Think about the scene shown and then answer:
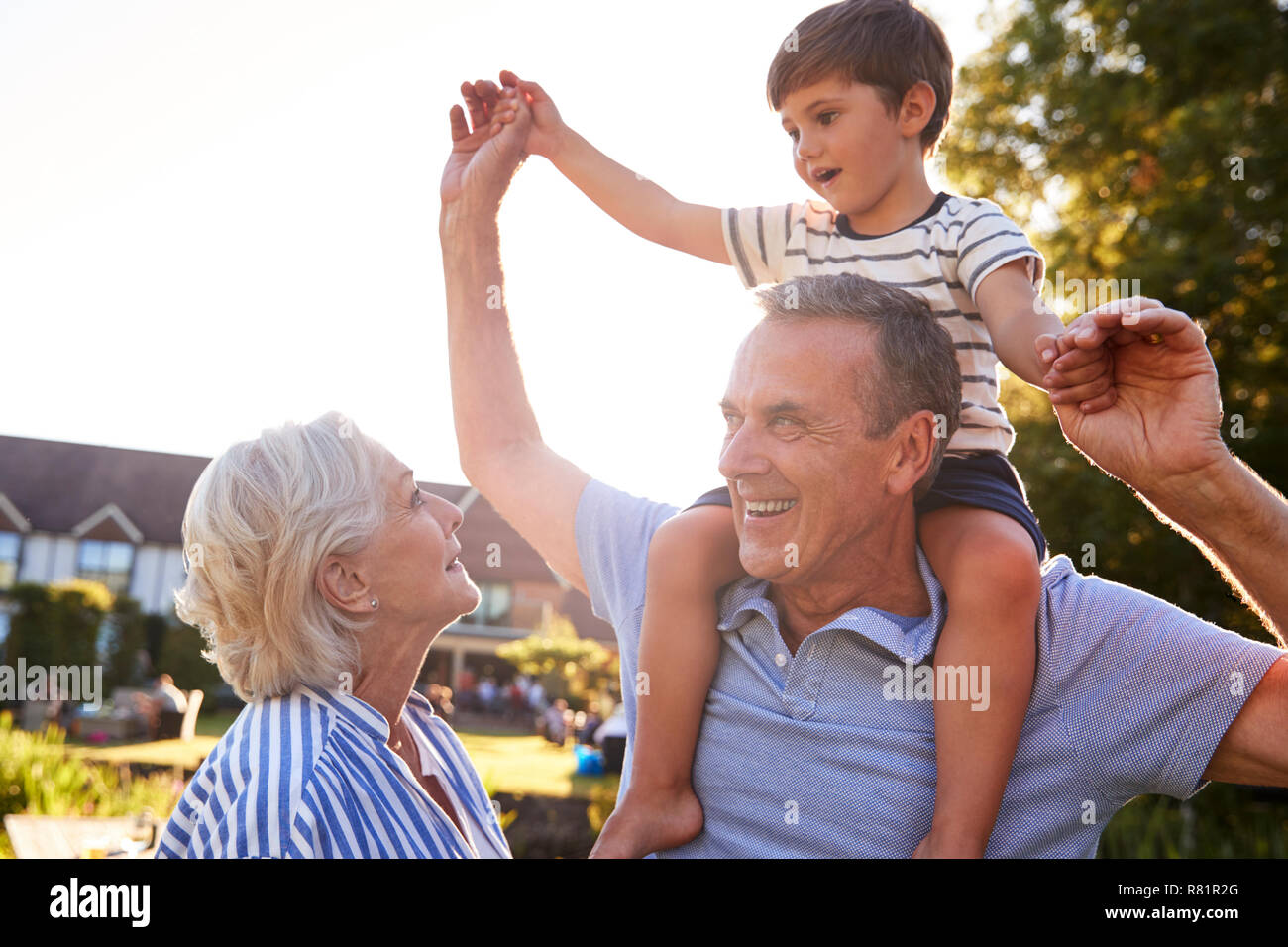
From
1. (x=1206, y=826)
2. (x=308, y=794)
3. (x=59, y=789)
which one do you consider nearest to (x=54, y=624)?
(x=59, y=789)

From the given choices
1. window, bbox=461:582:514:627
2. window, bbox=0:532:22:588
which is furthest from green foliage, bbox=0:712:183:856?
window, bbox=0:532:22:588

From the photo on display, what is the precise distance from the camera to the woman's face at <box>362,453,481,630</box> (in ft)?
5.47

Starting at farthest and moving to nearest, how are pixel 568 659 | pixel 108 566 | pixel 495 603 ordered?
pixel 108 566, pixel 568 659, pixel 495 603

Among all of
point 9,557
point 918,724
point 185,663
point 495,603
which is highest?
point 918,724

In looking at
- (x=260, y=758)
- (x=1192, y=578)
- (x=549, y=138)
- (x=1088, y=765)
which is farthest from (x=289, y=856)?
(x=1192, y=578)

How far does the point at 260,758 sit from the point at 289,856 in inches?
5.1

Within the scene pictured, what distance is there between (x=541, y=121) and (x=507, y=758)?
8.03 metres

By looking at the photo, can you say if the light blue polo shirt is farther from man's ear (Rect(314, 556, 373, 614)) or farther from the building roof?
the building roof

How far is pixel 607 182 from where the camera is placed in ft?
6.16

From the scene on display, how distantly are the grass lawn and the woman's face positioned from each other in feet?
18.4

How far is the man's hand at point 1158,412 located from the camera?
1.41 meters

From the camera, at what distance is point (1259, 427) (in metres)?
6.07

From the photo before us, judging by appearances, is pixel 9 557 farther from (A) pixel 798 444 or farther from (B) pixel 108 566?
(A) pixel 798 444
